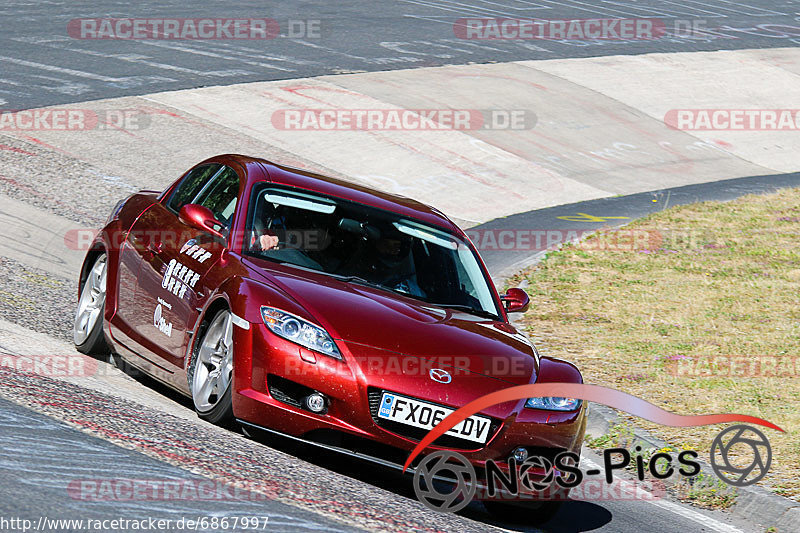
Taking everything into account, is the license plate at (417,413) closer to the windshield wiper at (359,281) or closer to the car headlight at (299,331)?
the car headlight at (299,331)

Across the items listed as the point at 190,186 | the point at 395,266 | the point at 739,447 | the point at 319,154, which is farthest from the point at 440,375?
the point at 319,154

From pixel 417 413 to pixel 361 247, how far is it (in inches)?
64.1

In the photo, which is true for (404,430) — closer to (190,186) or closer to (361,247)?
(361,247)

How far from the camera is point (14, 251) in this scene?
1119cm

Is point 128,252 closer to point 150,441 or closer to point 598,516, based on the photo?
point 150,441

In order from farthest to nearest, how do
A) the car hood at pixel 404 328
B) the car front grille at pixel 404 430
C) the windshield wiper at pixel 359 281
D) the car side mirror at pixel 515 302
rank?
the car side mirror at pixel 515 302 → the windshield wiper at pixel 359 281 → the car hood at pixel 404 328 → the car front grille at pixel 404 430

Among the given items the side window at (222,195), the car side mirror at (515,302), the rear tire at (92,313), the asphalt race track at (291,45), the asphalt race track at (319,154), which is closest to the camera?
the asphalt race track at (319,154)

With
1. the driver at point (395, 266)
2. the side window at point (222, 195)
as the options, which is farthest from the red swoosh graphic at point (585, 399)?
the side window at point (222, 195)

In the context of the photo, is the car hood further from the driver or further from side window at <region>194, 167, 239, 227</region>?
side window at <region>194, 167, 239, 227</region>

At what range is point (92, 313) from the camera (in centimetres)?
826

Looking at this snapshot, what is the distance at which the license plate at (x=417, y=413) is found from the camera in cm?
599

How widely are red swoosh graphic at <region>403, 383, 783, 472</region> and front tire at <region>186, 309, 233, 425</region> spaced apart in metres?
1.06

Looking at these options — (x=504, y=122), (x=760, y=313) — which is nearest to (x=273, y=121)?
(x=504, y=122)

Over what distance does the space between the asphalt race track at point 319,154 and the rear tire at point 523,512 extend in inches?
3.9
